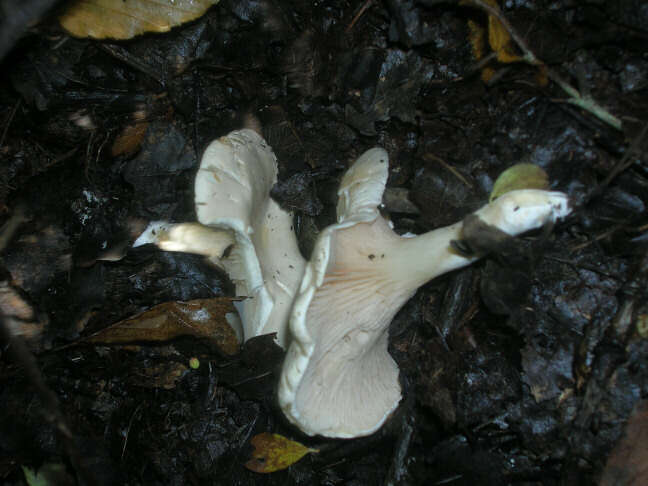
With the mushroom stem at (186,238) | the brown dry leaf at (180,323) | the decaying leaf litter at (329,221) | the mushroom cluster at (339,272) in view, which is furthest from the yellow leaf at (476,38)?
the brown dry leaf at (180,323)

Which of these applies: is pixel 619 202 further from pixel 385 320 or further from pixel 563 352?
pixel 385 320

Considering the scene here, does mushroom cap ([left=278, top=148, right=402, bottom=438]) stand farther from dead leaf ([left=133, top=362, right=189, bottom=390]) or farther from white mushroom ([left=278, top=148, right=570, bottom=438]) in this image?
dead leaf ([left=133, top=362, right=189, bottom=390])

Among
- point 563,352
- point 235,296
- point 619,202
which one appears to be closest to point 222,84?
point 235,296

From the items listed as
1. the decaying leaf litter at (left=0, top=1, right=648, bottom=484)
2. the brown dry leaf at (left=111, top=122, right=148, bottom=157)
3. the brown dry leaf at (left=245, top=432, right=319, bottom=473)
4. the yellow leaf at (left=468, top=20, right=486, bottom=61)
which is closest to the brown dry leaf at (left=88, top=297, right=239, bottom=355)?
the decaying leaf litter at (left=0, top=1, right=648, bottom=484)

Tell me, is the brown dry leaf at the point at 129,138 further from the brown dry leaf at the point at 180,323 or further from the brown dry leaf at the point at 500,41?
the brown dry leaf at the point at 500,41

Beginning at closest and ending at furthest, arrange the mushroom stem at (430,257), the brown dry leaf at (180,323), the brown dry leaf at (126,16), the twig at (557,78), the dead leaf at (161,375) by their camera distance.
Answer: the mushroom stem at (430,257) < the twig at (557,78) < the brown dry leaf at (126,16) < the brown dry leaf at (180,323) < the dead leaf at (161,375)

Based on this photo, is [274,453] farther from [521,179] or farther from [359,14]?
[359,14]
